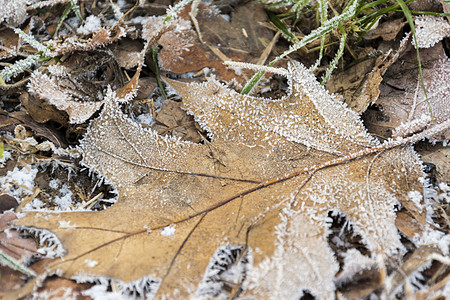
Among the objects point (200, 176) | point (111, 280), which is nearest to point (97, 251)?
point (111, 280)

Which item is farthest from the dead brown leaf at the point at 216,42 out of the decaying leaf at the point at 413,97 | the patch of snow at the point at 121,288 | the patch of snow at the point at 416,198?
the patch of snow at the point at 121,288

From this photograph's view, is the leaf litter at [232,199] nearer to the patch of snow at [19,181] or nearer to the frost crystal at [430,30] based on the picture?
the patch of snow at [19,181]

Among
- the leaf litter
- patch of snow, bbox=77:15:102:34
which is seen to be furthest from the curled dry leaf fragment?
patch of snow, bbox=77:15:102:34

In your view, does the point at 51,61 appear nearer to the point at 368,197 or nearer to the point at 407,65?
the point at 368,197

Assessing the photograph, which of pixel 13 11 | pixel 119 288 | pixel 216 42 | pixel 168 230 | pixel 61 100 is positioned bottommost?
pixel 119 288

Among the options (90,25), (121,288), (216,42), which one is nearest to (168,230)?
(121,288)

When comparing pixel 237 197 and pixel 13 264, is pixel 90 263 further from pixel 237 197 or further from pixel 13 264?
pixel 237 197

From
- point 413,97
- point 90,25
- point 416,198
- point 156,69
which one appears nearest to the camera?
point 416,198
